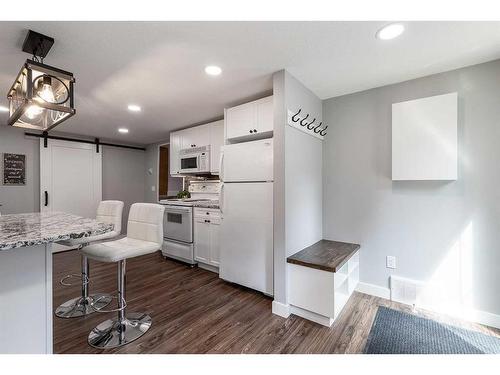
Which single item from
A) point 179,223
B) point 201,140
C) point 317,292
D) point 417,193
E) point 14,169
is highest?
point 201,140

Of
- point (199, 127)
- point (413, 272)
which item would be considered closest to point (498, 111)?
point (413, 272)

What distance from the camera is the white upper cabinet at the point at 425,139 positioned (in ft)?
6.72

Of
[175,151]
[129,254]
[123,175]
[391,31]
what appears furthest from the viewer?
[123,175]

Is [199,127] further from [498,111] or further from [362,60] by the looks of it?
[498,111]

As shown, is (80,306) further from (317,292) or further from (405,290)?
(405,290)

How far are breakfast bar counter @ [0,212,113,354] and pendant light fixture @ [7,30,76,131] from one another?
88cm

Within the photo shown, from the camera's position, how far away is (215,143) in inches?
138

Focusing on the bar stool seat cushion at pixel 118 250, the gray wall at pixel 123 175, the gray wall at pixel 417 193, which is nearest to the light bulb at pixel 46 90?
the bar stool seat cushion at pixel 118 250

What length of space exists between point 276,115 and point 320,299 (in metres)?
A: 1.68

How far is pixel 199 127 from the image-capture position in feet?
12.3

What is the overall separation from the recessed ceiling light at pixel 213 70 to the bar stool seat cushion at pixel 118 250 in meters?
1.58

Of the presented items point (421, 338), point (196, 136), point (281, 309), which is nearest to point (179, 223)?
point (196, 136)

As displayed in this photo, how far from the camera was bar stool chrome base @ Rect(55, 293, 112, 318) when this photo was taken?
2.06m

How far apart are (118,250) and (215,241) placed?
1.50 metres
